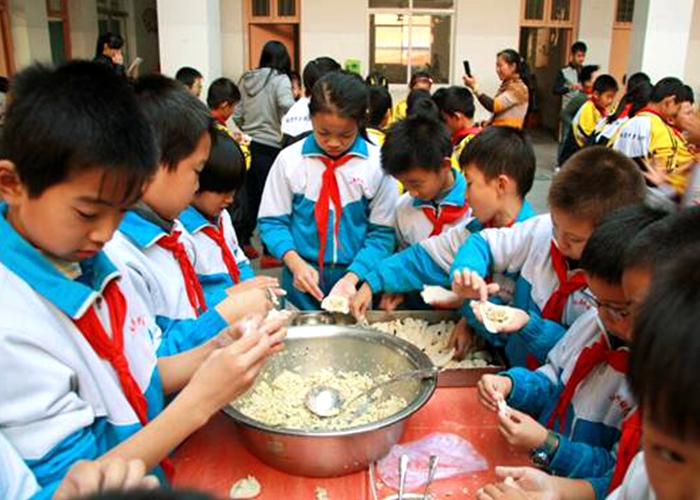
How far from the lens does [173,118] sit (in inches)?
60.7

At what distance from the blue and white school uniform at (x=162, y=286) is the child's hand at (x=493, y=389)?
27.7 inches

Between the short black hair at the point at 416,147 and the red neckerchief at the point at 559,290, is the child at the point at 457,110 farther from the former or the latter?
the red neckerchief at the point at 559,290

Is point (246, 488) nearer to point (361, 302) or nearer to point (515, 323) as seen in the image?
point (515, 323)

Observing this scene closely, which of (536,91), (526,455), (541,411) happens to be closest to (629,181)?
(541,411)

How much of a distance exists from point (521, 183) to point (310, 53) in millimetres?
7805

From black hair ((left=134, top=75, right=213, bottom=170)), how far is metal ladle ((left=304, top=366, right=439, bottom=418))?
70 cm

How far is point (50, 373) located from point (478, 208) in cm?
152

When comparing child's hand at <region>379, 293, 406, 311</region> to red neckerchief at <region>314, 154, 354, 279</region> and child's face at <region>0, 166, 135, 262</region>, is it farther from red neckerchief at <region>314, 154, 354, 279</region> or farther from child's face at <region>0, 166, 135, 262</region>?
child's face at <region>0, 166, 135, 262</region>

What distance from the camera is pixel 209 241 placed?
1988 mm

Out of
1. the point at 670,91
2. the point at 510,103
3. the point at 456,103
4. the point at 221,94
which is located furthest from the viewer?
the point at 510,103

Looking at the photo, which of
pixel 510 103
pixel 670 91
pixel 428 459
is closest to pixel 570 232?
pixel 428 459

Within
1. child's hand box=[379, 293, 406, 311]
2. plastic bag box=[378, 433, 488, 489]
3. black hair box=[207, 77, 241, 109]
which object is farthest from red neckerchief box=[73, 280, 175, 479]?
black hair box=[207, 77, 241, 109]

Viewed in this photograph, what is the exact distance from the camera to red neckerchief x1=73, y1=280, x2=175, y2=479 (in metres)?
1.10

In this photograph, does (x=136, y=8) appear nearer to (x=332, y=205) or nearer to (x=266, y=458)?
(x=332, y=205)
